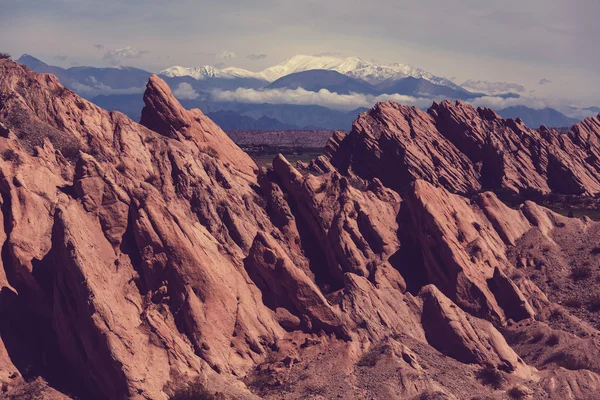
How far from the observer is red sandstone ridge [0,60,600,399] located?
4528cm

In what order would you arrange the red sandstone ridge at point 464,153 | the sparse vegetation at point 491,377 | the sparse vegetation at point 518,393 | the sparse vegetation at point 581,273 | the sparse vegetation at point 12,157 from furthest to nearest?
the red sandstone ridge at point 464,153
the sparse vegetation at point 581,273
the sparse vegetation at point 12,157
the sparse vegetation at point 491,377
the sparse vegetation at point 518,393

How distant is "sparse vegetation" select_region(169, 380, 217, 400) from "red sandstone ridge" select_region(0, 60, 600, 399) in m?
0.90

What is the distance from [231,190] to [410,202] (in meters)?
17.6

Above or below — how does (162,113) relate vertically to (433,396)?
above

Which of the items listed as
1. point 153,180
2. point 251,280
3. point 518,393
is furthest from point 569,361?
point 153,180

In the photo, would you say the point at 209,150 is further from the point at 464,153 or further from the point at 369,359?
the point at 464,153

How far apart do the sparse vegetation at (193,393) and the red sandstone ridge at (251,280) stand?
90cm

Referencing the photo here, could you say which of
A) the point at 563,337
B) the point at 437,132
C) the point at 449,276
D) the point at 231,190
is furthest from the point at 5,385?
the point at 437,132

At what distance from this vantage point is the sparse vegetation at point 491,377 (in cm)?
4716

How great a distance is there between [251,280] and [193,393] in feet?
40.1

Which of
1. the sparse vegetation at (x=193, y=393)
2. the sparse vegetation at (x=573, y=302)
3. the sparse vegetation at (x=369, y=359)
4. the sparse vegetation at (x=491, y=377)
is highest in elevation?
the sparse vegetation at (x=573, y=302)

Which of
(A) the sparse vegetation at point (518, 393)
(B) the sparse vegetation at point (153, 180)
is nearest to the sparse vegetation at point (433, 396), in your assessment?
(A) the sparse vegetation at point (518, 393)

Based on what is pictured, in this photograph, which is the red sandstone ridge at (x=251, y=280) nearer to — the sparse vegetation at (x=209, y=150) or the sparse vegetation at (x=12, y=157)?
the sparse vegetation at (x=12, y=157)

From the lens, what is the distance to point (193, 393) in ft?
139
